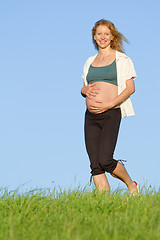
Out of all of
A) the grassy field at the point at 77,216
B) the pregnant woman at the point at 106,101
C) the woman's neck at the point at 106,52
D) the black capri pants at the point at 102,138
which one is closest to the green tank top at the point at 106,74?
the pregnant woman at the point at 106,101

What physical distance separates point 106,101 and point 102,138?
1.87 feet

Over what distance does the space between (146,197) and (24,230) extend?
2261mm

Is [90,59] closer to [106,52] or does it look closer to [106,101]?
[106,52]

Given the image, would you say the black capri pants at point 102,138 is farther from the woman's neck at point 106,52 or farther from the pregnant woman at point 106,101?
the woman's neck at point 106,52

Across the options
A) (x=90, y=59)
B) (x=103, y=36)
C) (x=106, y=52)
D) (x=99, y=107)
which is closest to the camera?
(x=99, y=107)

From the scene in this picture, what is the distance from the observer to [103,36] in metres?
5.54

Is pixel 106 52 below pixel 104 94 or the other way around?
the other way around

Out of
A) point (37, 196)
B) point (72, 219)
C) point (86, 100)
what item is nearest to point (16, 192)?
point (37, 196)

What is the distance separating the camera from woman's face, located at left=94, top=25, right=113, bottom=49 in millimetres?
5551

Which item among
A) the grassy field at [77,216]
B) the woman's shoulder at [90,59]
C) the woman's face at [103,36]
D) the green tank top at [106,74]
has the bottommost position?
the grassy field at [77,216]

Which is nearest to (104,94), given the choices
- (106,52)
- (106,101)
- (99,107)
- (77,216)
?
(106,101)

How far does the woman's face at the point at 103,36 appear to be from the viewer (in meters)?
5.55

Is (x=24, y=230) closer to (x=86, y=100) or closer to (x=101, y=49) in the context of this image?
(x=86, y=100)

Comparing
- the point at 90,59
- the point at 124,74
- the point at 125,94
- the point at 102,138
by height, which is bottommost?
the point at 102,138
